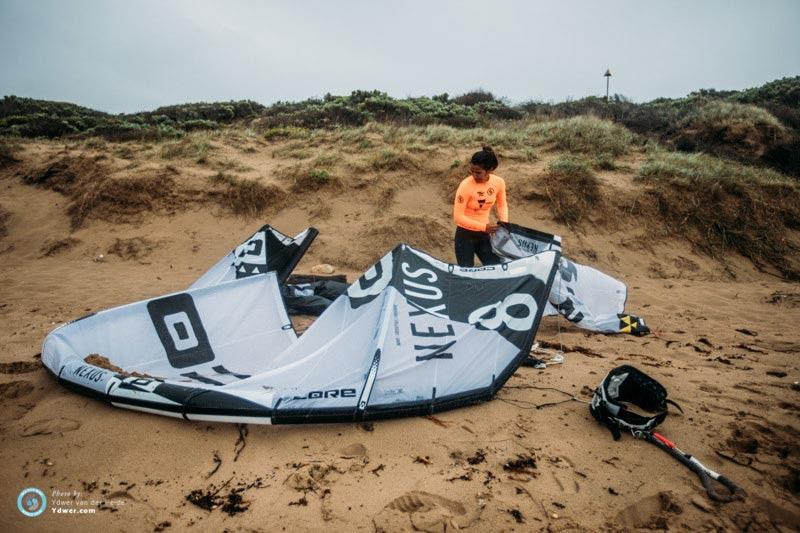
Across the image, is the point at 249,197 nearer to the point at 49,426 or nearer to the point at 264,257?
the point at 264,257

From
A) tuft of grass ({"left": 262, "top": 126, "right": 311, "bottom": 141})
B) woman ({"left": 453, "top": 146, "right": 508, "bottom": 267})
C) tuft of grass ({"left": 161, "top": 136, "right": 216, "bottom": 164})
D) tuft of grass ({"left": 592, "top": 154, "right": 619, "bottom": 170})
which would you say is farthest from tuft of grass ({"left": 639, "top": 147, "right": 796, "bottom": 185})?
tuft of grass ({"left": 161, "top": 136, "right": 216, "bottom": 164})

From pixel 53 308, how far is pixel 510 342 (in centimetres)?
564

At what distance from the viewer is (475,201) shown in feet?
15.9

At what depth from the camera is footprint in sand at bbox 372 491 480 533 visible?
200 cm

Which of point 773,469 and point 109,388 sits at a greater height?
point 109,388

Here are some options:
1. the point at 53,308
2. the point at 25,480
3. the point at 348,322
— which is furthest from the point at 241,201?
the point at 25,480

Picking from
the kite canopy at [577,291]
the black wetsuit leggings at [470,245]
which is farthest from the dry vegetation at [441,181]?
the kite canopy at [577,291]

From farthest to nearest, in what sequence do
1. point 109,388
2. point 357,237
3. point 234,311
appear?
point 357,237, point 234,311, point 109,388

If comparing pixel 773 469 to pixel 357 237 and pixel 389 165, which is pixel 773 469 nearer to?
pixel 357 237

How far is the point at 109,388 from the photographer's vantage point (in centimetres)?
279

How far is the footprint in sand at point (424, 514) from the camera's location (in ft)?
6.57

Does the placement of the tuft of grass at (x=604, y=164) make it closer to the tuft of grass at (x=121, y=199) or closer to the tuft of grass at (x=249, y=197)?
the tuft of grass at (x=249, y=197)

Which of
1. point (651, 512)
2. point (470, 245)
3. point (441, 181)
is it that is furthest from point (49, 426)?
point (441, 181)

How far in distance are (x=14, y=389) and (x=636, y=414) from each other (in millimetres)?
4282
